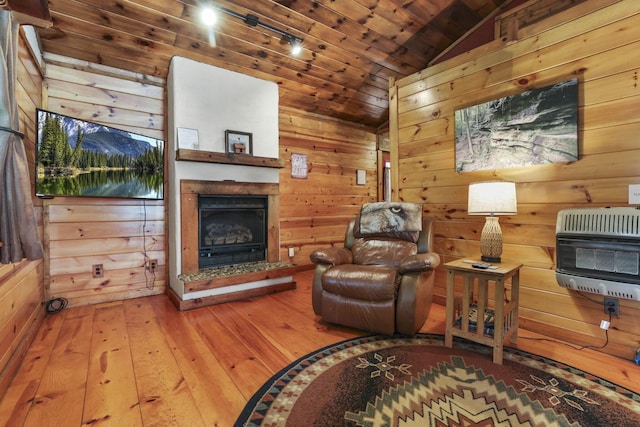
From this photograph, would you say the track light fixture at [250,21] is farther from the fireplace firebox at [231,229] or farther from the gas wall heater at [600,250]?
the gas wall heater at [600,250]

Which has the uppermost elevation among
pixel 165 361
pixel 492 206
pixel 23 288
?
pixel 492 206

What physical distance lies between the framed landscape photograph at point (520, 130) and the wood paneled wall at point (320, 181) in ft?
7.45

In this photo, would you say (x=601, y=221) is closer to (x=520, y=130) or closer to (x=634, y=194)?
(x=634, y=194)

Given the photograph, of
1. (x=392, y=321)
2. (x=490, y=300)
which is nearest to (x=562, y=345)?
(x=490, y=300)

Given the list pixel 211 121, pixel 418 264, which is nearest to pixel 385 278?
pixel 418 264

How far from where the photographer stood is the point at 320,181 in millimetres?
4605

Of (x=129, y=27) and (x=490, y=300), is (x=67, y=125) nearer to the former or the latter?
(x=129, y=27)

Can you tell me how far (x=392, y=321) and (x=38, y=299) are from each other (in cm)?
288

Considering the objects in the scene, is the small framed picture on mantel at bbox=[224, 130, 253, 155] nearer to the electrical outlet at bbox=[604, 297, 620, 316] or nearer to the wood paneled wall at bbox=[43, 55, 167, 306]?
the wood paneled wall at bbox=[43, 55, 167, 306]

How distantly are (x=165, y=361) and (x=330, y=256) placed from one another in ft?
4.49

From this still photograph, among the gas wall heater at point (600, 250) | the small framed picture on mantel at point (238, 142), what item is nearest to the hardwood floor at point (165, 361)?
the gas wall heater at point (600, 250)

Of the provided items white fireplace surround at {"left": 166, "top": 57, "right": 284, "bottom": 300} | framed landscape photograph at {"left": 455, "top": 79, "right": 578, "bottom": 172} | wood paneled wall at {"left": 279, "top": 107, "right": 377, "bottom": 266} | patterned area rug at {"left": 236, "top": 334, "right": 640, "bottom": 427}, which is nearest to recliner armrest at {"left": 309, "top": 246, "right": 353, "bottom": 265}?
patterned area rug at {"left": 236, "top": 334, "right": 640, "bottom": 427}

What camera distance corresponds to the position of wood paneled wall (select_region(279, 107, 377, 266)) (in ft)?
14.0

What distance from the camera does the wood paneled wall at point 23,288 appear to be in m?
1.67
